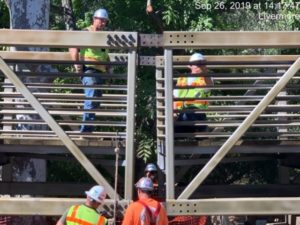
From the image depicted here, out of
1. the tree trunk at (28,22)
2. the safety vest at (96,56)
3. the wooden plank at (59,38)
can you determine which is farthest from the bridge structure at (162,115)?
the tree trunk at (28,22)

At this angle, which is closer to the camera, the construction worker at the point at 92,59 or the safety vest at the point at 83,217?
the safety vest at the point at 83,217

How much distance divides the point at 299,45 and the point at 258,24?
1022cm

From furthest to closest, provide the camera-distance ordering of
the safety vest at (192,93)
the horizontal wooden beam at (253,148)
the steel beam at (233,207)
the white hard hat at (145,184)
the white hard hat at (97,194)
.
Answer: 1. the safety vest at (192,93)
2. the horizontal wooden beam at (253,148)
3. the white hard hat at (145,184)
4. the steel beam at (233,207)
5. the white hard hat at (97,194)

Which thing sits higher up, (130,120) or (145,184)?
(130,120)

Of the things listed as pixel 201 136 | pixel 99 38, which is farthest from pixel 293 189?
pixel 99 38

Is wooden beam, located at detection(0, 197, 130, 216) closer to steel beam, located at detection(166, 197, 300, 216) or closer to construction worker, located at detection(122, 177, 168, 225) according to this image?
construction worker, located at detection(122, 177, 168, 225)

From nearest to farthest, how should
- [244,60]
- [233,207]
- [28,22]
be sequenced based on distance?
[233,207] < [244,60] < [28,22]

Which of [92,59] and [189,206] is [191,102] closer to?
[92,59]

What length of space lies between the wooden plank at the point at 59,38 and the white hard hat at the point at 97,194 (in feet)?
4.67

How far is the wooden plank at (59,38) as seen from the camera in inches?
354

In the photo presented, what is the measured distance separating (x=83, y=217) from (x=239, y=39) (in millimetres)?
2366

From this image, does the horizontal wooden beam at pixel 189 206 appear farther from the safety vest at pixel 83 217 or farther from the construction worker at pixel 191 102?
the construction worker at pixel 191 102

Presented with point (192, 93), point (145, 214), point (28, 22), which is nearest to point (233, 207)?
point (145, 214)

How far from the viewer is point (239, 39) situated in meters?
9.06
